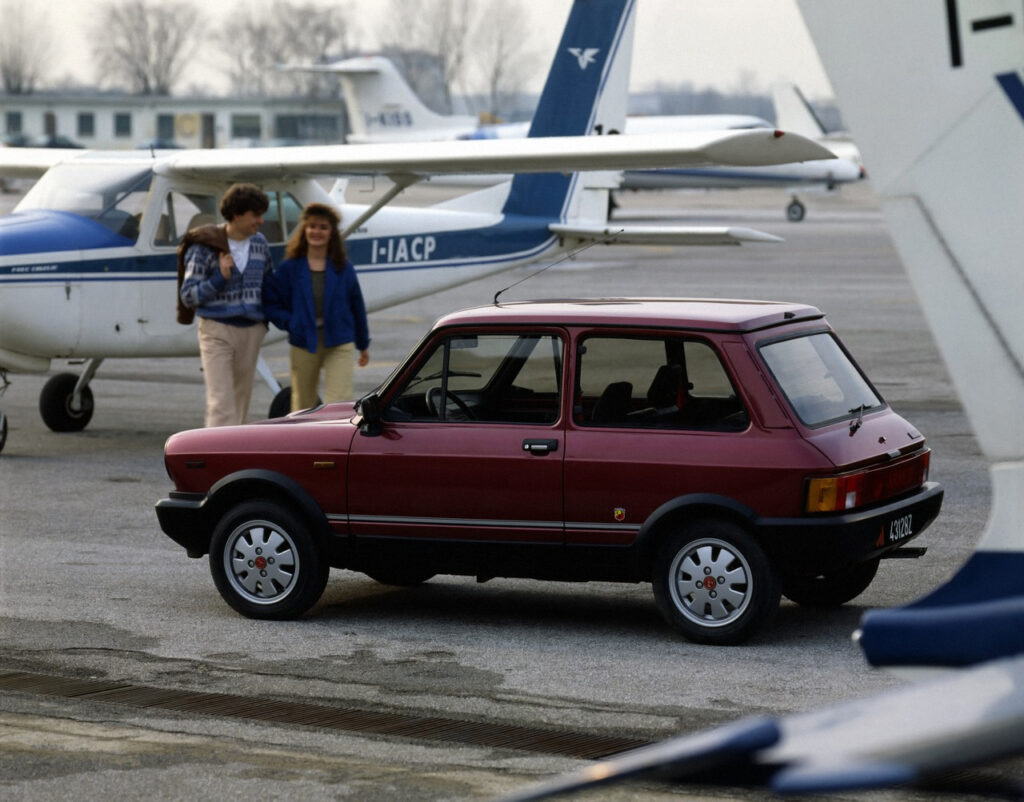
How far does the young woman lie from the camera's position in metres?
11.4

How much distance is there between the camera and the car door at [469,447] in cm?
757

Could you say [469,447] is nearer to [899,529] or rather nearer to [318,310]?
[899,529]

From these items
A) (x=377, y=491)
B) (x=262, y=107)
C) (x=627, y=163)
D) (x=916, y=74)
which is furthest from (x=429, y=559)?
(x=262, y=107)

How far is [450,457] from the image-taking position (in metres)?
7.68

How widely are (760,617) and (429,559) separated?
1.53 meters

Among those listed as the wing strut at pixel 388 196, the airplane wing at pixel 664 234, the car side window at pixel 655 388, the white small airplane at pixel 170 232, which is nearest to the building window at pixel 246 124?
the white small airplane at pixel 170 232

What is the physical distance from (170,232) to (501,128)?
57.4 metres

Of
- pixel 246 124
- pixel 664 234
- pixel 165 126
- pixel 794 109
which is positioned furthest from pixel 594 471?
pixel 246 124

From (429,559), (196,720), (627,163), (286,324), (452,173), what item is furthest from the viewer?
(452,173)

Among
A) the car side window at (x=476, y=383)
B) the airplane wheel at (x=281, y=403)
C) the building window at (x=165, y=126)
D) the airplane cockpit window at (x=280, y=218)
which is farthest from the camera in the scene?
the building window at (x=165, y=126)

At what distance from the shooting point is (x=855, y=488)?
23.7 ft

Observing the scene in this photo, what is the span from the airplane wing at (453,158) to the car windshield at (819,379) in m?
3.01

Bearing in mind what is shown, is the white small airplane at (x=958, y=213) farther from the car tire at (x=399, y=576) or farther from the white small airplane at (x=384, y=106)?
the white small airplane at (x=384, y=106)

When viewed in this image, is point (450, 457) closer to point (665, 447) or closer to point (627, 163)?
point (665, 447)
